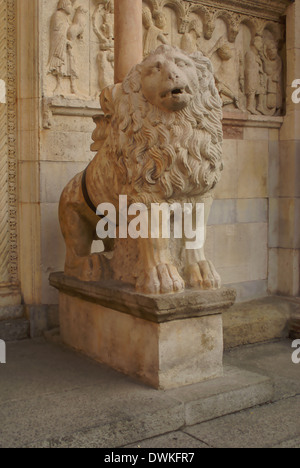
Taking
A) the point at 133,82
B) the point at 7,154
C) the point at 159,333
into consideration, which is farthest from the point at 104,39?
the point at 159,333

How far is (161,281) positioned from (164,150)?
0.77 meters

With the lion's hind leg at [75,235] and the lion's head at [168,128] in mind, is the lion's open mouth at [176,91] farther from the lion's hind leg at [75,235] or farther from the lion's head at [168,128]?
the lion's hind leg at [75,235]

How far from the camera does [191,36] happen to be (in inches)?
222

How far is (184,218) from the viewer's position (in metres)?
3.60

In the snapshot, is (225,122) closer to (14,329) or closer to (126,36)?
(126,36)

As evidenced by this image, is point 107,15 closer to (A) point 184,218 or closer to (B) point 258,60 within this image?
(B) point 258,60

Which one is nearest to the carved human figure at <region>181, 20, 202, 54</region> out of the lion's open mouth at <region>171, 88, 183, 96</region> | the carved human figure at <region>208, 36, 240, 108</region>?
the carved human figure at <region>208, 36, 240, 108</region>

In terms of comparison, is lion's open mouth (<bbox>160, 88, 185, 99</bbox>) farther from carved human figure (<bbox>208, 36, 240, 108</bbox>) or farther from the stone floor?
carved human figure (<bbox>208, 36, 240, 108</bbox>)

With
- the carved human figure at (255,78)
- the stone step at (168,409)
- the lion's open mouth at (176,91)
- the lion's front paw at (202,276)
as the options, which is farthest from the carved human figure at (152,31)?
the stone step at (168,409)

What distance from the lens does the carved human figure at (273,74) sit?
20.0ft

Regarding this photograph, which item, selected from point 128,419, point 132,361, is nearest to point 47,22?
point 132,361

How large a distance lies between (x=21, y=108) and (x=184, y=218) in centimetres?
194

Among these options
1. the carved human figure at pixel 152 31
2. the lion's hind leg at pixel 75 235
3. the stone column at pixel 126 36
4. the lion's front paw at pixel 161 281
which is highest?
the carved human figure at pixel 152 31

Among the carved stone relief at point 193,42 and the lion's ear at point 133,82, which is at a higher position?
the carved stone relief at point 193,42
